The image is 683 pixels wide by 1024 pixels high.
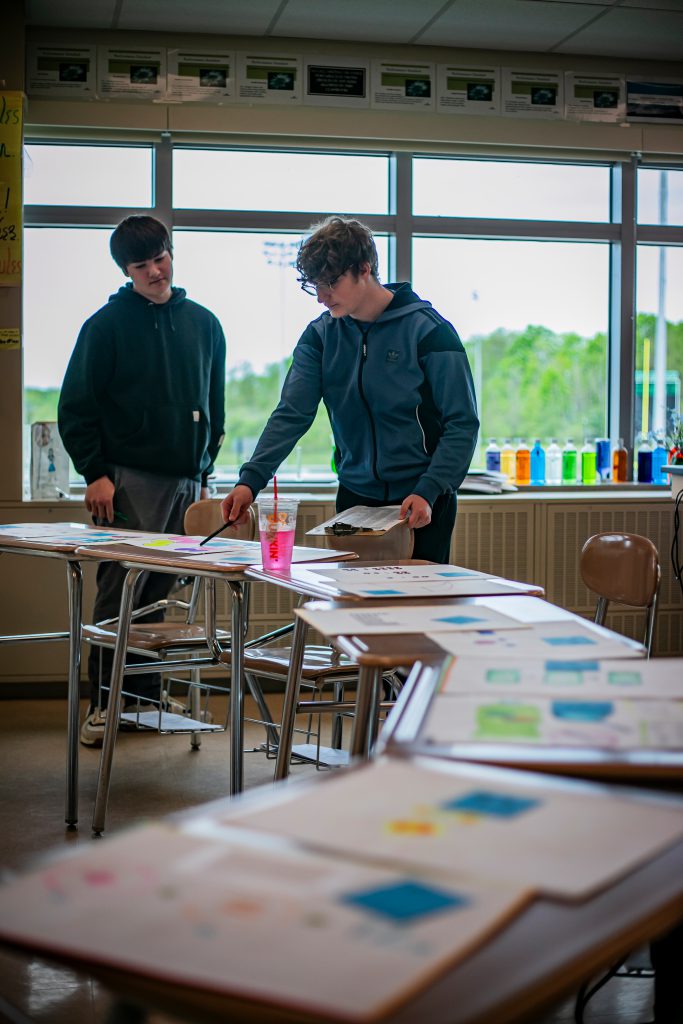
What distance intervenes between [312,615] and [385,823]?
0.94m

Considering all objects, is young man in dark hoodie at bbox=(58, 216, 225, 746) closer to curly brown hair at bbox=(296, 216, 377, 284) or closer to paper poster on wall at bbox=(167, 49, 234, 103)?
curly brown hair at bbox=(296, 216, 377, 284)

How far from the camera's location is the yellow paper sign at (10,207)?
14.4 feet

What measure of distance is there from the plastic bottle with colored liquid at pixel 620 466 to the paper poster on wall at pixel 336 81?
1943 millimetres

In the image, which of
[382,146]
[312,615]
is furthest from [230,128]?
[312,615]

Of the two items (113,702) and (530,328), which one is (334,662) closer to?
(113,702)

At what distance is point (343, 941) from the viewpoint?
65 centimetres

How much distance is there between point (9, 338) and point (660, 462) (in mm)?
2968

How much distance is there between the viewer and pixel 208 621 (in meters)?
2.87

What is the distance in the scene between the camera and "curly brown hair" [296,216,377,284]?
2.77 metres

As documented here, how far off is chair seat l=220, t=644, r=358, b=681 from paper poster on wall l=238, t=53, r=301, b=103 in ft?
8.99

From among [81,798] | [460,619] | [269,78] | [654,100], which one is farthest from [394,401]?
[654,100]

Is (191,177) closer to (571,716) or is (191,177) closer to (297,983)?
(571,716)

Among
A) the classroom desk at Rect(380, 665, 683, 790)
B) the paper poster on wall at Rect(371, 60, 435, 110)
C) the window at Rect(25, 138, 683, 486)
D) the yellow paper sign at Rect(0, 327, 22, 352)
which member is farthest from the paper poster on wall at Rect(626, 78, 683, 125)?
the classroom desk at Rect(380, 665, 683, 790)

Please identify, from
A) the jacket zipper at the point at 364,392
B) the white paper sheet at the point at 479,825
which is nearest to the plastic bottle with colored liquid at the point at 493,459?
the jacket zipper at the point at 364,392
